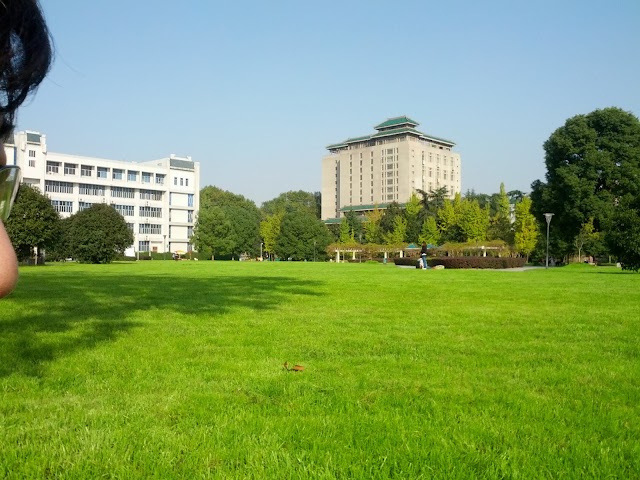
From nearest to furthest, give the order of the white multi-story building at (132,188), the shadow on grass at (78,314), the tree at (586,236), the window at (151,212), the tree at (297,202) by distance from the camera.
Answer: the shadow on grass at (78,314) < the tree at (586,236) < the white multi-story building at (132,188) < the window at (151,212) < the tree at (297,202)

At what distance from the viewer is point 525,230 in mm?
58719

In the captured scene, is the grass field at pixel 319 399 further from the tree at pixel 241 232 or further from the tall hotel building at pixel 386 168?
the tall hotel building at pixel 386 168

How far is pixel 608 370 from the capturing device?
5.00m

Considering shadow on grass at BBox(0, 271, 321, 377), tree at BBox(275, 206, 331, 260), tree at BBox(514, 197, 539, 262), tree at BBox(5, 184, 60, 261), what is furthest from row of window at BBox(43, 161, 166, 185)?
shadow on grass at BBox(0, 271, 321, 377)

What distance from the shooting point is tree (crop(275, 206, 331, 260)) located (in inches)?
3250

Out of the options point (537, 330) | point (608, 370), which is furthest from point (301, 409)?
point (537, 330)

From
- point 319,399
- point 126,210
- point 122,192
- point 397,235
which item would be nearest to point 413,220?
point 397,235

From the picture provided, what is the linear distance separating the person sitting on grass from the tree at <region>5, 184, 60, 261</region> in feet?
153

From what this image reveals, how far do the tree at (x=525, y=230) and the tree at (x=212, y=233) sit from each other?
45.3 meters

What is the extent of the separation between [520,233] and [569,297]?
48401 mm

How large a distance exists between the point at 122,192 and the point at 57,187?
1078 cm

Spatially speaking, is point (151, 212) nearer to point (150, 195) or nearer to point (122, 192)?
point (150, 195)

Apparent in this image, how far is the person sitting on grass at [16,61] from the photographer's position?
3.92ft

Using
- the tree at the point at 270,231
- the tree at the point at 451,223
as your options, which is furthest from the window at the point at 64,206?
the tree at the point at 451,223
